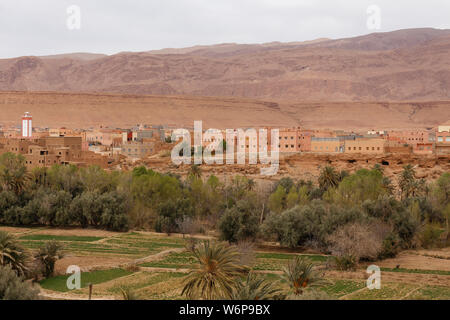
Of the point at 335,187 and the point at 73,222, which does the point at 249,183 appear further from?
the point at 73,222

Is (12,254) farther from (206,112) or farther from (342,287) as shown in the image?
(206,112)

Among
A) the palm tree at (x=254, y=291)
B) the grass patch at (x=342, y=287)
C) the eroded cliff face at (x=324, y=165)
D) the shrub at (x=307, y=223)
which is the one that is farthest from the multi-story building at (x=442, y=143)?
the palm tree at (x=254, y=291)

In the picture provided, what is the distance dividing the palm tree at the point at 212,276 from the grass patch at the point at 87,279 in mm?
7055

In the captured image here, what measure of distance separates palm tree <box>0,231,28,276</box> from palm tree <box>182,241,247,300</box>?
7917 mm

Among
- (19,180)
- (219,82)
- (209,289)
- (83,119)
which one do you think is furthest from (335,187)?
(219,82)

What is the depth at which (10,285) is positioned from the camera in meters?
15.1

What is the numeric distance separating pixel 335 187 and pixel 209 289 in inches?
985

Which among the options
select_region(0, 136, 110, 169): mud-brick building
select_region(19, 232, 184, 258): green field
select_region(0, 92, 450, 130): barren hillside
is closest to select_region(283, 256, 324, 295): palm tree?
select_region(19, 232, 184, 258): green field

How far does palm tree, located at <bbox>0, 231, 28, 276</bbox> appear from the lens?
22109 mm

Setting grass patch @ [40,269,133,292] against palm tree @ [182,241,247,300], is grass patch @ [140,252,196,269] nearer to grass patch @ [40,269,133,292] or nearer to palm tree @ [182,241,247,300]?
grass patch @ [40,269,133,292]

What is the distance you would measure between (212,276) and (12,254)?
908 centimetres

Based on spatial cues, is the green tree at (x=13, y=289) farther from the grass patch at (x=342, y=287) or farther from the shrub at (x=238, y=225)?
the shrub at (x=238, y=225)

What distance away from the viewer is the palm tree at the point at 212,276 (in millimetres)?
16484

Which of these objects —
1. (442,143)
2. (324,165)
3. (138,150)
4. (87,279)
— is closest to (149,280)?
(87,279)
